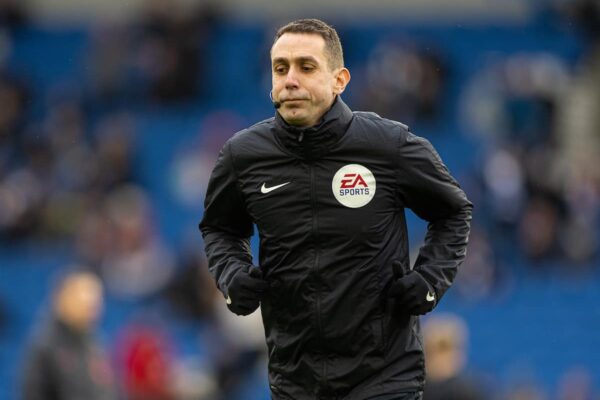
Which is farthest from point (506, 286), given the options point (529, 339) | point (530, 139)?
point (530, 139)

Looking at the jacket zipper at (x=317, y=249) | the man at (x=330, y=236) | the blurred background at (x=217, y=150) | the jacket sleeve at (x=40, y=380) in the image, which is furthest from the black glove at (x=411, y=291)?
the blurred background at (x=217, y=150)

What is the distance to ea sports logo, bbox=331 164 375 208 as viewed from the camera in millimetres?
5043

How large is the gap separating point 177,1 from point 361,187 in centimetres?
1233

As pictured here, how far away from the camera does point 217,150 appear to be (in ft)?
51.8

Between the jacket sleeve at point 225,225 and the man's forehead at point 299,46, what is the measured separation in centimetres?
45

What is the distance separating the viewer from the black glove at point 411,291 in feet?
16.3

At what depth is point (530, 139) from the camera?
595 inches

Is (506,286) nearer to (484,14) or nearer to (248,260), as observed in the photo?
(484,14)

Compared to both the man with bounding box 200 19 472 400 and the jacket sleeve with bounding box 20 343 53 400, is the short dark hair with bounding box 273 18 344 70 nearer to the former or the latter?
the man with bounding box 200 19 472 400

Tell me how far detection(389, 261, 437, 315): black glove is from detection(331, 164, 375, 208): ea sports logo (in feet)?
0.88

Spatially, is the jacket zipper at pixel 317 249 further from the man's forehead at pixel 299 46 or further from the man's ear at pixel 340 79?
the man's forehead at pixel 299 46

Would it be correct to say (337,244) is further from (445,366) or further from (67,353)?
(67,353)

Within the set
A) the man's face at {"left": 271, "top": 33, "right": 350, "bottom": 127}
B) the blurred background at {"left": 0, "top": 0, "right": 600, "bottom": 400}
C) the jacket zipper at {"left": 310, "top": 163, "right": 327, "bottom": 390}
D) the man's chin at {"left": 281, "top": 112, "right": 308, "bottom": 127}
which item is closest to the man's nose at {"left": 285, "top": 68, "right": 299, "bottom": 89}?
the man's face at {"left": 271, "top": 33, "right": 350, "bottom": 127}

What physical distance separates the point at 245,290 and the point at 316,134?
0.63m
